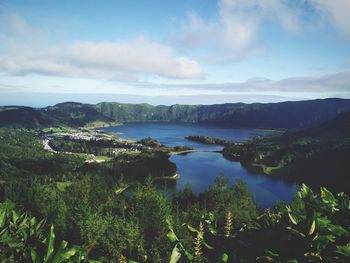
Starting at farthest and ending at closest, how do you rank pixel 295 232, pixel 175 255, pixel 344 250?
pixel 175 255
pixel 295 232
pixel 344 250

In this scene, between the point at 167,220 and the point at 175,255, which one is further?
the point at 167,220

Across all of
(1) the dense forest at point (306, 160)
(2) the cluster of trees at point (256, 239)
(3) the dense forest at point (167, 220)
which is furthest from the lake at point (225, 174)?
(2) the cluster of trees at point (256, 239)

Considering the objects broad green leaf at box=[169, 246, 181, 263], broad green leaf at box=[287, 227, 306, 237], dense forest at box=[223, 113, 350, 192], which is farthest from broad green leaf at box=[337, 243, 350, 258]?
dense forest at box=[223, 113, 350, 192]

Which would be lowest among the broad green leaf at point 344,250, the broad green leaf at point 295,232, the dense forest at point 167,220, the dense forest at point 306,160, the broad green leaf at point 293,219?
the dense forest at point 306,160

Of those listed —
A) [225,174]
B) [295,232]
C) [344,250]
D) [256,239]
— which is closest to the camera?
[344,250]

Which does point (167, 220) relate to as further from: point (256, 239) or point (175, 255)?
point (256, 239)

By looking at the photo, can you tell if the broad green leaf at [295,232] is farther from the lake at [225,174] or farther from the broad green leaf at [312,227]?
the lake at [225,174]

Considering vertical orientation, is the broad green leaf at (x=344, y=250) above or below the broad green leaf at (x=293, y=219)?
below

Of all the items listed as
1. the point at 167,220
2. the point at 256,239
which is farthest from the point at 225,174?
the point at 167,220

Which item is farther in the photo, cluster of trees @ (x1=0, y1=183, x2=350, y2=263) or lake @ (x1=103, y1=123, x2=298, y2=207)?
lake @ (x1=103, y1=123, x2=298, y2=207)

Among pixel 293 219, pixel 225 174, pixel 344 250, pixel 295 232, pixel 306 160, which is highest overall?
pixel 293 219

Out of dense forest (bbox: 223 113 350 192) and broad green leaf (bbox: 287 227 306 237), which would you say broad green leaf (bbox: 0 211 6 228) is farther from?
dense forest (bbox: 223 113 350 192)

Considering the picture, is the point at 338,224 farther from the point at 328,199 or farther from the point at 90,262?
the point at 90,262

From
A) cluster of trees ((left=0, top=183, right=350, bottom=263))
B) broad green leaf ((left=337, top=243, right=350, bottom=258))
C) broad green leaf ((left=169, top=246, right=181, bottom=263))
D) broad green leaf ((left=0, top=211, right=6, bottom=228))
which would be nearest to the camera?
broad green leaf ((left=337, top=243, right=350, bottom=258))
